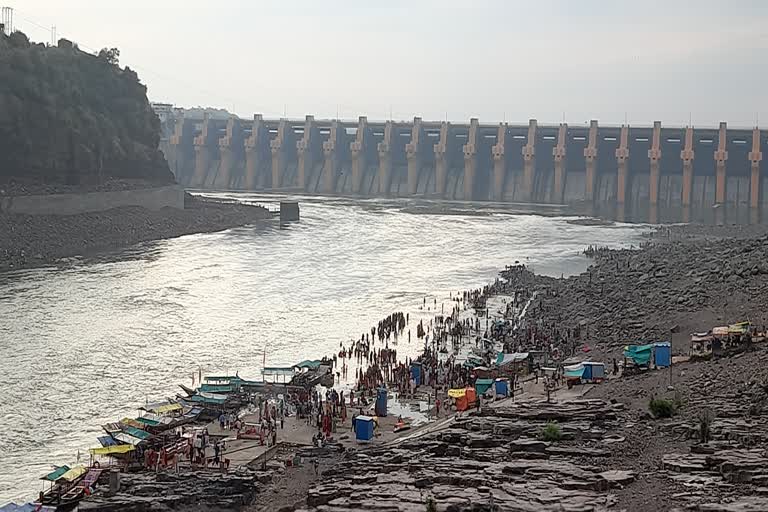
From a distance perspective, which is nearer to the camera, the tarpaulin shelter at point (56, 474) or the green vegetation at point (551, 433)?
the green vegetation at point (551, 433)

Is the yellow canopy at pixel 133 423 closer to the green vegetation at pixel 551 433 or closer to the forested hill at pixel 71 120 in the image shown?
the green vegetation at pixel 551 433

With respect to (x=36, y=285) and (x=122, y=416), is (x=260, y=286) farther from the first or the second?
(x=122, y=416)

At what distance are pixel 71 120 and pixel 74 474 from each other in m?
60.0

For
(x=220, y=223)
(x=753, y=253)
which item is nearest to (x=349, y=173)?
(x=220, y=223)

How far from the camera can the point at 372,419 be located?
76.3 ft

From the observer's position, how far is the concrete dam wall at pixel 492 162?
94.7 meters

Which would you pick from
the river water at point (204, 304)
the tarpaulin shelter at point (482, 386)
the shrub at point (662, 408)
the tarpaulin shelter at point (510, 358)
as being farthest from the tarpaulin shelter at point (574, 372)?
the river water at point (204, 304)

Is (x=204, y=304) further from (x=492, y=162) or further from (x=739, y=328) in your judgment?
(x=492, y=162)

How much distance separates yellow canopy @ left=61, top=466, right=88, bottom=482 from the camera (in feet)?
67.2

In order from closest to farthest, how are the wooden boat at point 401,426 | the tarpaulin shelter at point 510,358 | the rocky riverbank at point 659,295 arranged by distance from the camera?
the wooden boat at point 401,426, the tarpaulin shelter at point 510,358, the rocky riverbank at point 659,295

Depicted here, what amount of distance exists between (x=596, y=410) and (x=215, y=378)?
1292cm

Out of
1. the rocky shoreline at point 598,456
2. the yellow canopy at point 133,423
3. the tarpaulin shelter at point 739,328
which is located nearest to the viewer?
the rocky shoreline at point 598,456

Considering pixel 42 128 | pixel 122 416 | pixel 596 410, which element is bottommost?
pixel 122 416

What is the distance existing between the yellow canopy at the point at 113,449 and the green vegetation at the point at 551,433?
9783mm
